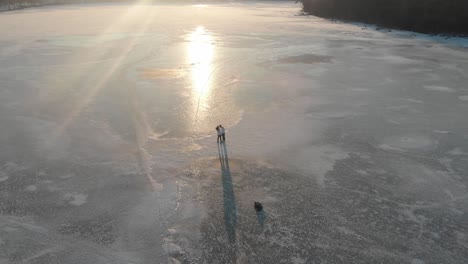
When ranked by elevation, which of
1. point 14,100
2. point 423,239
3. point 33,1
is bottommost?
point 423,239

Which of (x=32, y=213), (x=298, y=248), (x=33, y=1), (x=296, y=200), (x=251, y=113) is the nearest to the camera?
(x=298, y=248)

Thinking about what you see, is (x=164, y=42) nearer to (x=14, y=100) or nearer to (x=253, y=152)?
(x=14, y=100)

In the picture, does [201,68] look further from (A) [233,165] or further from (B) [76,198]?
(B) [76,198]

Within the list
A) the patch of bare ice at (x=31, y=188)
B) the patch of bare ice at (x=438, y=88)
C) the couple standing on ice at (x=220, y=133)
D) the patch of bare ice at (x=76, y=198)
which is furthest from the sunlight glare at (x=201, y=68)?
the patch of bare ice at (x=438, y=88)

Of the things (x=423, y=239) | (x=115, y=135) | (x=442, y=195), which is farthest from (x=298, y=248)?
(x=115, y=135)

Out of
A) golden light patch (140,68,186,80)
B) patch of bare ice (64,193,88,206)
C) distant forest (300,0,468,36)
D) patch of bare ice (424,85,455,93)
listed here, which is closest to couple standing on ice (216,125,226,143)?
patch of bare ice (64,193,88,206)

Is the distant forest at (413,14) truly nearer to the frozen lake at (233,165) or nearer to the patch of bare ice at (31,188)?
the frozen lake at (233,165)

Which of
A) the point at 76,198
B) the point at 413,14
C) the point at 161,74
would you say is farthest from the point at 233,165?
the point at 413,14
